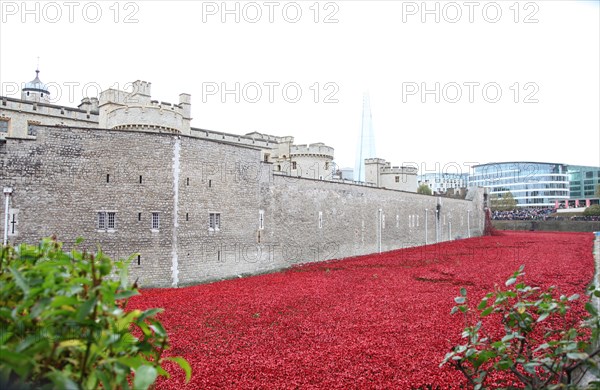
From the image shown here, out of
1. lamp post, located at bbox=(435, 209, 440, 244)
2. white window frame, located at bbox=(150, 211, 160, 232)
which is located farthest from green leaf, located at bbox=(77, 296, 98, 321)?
lamp post, located at bbox=(435, 209, 440, 244)

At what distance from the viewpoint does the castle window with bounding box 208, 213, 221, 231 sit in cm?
1759

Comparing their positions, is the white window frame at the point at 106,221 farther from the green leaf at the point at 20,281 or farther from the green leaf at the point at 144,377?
the green leaf at the point at 144,377

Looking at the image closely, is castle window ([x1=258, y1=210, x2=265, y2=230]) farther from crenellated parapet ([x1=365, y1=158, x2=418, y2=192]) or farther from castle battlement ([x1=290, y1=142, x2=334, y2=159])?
crenellated parapet ([x1=365, y1=158, x2=418, y2=192])

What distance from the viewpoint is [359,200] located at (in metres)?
29.0

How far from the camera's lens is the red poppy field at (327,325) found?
6445mm

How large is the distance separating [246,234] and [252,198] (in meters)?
1.87

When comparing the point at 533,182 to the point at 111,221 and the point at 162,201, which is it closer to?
the point at 162,201

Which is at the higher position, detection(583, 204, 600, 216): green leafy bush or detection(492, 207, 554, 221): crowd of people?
detection(583, 204, 600, 216): green leafy bush

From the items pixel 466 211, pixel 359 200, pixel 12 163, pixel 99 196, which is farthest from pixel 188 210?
pixel 466 211

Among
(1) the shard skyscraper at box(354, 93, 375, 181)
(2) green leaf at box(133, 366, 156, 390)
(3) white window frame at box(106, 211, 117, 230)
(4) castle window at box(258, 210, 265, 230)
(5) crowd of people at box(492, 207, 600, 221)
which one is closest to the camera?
(2) green leaf at box(133, 366, 156, 390)

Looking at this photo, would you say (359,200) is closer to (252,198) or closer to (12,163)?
(252,198)

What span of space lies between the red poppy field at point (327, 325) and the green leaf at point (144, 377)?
4952 mm

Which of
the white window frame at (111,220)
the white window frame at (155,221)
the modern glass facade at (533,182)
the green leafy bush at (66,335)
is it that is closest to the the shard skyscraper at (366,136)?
the modern glass facade at (533,182)

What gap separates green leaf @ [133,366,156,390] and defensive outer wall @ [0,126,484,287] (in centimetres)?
1134
